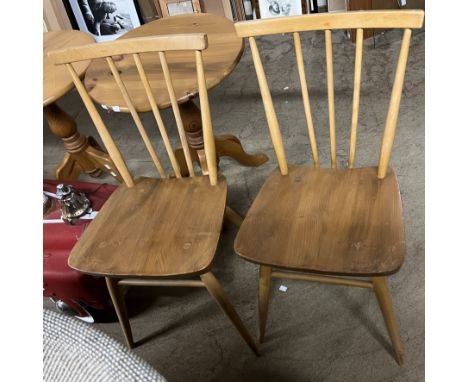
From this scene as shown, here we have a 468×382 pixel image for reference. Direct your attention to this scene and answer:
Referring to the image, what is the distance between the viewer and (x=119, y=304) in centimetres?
130

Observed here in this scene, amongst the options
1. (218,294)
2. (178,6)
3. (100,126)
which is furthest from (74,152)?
(178,6)

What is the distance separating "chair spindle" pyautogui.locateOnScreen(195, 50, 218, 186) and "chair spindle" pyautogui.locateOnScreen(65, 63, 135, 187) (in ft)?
0.91

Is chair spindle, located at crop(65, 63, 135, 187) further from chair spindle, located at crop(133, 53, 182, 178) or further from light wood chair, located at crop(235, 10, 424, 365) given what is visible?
light wood chair, located at crop(235, 10, 424, 365)

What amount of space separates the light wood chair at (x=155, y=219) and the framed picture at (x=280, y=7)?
1815mm

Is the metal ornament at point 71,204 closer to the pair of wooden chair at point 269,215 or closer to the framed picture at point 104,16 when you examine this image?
the pair of wooden chair at point 269,215

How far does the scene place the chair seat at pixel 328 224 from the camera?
95 cm

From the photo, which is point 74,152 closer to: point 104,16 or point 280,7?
point 104,16

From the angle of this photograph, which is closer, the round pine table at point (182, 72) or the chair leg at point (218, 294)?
the chair leg at point (218, 294)

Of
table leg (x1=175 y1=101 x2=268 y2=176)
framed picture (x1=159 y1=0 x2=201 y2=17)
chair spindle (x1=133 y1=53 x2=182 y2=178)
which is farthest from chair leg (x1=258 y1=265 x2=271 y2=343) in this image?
framed picture (x1=159 y1=0 x2=201 y2=17)

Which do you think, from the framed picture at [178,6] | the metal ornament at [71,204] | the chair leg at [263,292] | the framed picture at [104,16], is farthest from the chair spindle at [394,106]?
the framed picture at [104,16]

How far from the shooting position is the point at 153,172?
2100mm

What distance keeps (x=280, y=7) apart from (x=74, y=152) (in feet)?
5.28

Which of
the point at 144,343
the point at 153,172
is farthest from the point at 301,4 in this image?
the point at 144,343

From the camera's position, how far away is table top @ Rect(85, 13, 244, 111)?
143 cm
